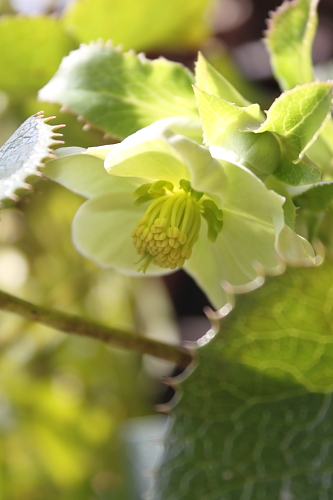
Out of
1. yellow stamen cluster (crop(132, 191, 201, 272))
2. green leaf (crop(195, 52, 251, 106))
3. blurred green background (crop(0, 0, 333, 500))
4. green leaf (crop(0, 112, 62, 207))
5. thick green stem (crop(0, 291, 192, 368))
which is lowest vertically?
blurred green background (crop(0, 0, 333, 500))

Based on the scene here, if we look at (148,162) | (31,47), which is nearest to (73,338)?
(31,47)

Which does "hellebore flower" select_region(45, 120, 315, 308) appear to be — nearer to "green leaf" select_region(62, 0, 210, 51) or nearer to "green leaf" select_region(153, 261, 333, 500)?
"green leaf" select_region(153, 261, 333, 500)

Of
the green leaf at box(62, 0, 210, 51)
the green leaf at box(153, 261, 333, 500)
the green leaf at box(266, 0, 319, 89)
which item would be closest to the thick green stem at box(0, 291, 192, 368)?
the green leaf at box(153, 261, 333, 500)

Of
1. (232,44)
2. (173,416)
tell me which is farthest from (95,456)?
(232,44)

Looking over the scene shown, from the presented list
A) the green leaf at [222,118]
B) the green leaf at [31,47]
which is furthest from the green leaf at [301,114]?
the green leaf at [31,47]

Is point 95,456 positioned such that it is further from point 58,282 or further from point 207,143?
point 207,143

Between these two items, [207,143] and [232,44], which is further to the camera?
[232,44]
